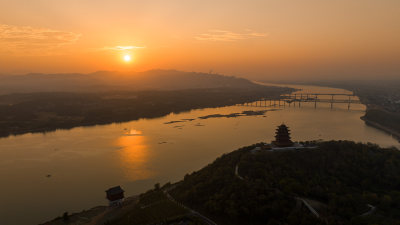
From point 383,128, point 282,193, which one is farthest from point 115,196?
point 383,128

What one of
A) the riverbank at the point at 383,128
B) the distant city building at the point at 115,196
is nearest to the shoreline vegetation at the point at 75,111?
the distant city building at the point at 115,196

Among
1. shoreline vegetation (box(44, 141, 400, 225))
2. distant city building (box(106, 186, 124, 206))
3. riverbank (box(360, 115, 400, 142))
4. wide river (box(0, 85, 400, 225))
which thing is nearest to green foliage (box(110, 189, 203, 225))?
shoreline vegetation (box(44, 141, 400, 225))

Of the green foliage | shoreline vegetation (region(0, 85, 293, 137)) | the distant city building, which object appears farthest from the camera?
shoreline vegetation (region(0, 85, 293, 137))

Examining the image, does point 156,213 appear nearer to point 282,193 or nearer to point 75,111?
point 282,193

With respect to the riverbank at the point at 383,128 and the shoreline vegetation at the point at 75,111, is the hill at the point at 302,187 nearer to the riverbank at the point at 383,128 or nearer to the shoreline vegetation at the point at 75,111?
the riverbank at the point at 383,128

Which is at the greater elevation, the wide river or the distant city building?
the distant city building

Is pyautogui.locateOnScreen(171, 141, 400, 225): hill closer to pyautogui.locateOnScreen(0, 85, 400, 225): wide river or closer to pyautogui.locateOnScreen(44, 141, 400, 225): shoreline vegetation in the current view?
pyautogui.locateOnScreen(44, 141, 400, 225): shoreline vegetation
